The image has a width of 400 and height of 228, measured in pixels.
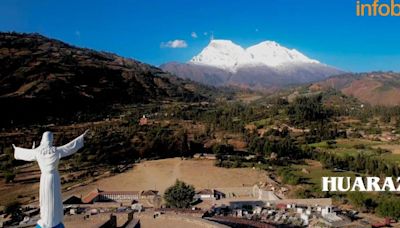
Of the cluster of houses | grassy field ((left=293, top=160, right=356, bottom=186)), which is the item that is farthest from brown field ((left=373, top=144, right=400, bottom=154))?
the cluster of houses

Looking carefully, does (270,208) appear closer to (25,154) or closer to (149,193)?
(149,193)

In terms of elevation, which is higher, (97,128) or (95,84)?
(95,84)

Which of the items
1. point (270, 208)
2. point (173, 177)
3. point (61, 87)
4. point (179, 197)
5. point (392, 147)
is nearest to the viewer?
point (270, 208)

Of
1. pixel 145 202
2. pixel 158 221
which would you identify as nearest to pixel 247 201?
pixel 145 202

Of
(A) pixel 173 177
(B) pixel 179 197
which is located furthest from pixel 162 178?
(B) pixel 179 197

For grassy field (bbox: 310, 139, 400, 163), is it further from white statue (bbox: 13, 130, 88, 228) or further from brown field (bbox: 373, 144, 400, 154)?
white statue (bbox: 13, 130, 88, 228)

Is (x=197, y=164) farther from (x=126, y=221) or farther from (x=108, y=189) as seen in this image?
(x=126, y=221)

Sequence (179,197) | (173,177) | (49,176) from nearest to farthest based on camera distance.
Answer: (49,176)
(179,197)
(173,177)
